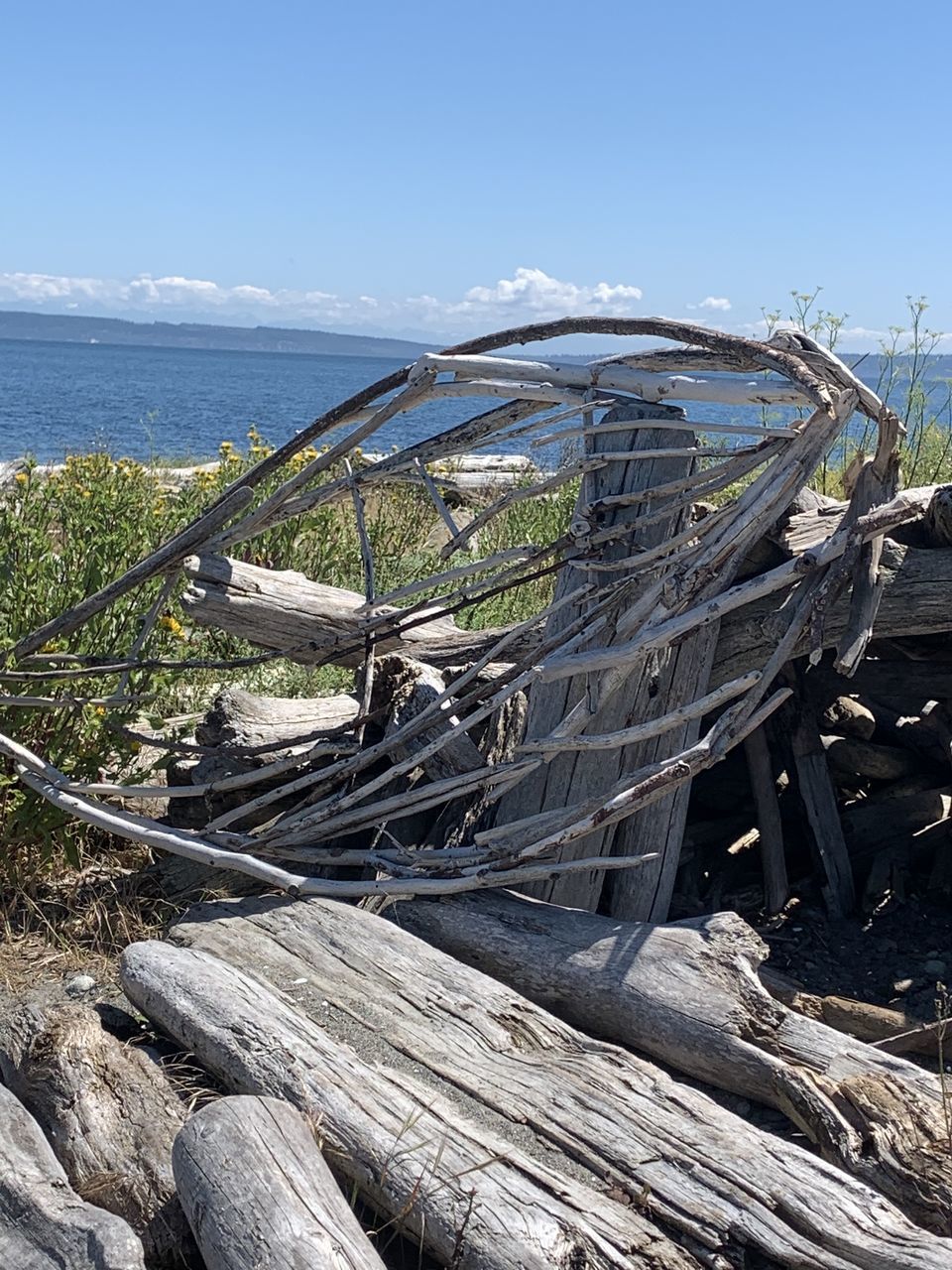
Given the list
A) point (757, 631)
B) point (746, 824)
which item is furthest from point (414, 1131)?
point (746, 824)

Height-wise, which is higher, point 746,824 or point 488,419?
point 488,419

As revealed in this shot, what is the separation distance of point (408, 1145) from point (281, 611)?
7.10 ft

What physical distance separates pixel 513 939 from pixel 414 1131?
0.95 meters

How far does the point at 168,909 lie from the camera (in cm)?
418

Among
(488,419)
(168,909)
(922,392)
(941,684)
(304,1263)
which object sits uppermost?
(922,392)

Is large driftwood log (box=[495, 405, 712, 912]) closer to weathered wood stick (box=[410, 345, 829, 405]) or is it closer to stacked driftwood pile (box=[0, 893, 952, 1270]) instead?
weathered wood stick (box=[410, 345, 829, 405])

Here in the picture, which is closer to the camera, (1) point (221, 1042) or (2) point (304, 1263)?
(2) point (304, 1263)

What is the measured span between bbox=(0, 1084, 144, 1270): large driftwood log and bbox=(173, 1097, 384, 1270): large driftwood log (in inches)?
6.0

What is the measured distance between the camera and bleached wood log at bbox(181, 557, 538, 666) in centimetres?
425

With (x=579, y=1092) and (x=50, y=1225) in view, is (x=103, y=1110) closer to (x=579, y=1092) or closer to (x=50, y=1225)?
(x=50, y=1225)

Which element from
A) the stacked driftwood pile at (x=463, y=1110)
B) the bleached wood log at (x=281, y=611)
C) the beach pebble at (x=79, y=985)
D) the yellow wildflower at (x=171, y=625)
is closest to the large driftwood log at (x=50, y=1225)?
the stacked driftwood pile at (x=463, y=1110)

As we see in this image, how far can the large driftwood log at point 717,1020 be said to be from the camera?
2.74 metres

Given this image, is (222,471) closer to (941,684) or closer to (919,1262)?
(941,684)

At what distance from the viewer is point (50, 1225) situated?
93.4 inches
